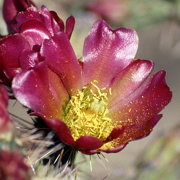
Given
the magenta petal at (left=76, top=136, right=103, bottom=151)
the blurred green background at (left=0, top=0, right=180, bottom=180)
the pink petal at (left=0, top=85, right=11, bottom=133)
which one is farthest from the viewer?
the blurred green background at (left=0, top=0, right=180, bottom=180)

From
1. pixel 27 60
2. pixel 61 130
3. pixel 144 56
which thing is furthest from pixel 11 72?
pixel 144 56

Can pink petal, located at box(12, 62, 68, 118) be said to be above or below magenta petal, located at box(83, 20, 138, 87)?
below

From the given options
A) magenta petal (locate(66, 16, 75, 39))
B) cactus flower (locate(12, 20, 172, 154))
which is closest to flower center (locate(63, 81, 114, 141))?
cactus flower (locate(12, 20, 172, 154))

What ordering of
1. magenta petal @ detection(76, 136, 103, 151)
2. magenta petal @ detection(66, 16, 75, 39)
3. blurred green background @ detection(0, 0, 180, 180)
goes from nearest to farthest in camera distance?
1. magenta petal @ detection(76, 136, 103, 151)
2. magenta petal @ detection(66, 16, 75, 39)
3. blurred green background @ detection(0, 0, 180, 180)

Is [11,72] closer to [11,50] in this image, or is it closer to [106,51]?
[11,50]

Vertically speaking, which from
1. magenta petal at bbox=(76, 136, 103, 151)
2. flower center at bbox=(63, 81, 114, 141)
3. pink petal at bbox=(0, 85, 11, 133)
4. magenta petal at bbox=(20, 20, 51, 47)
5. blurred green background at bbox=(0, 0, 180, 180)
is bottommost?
blurred green background at bbox=(0, 0, 180, 180)

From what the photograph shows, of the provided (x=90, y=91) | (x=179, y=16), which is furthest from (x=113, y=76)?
(x=179, y=16)

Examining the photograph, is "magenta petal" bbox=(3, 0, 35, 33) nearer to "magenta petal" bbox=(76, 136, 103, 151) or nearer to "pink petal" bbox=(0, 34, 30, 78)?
"pink petal" bbox=(0, 34, 30, 78)
